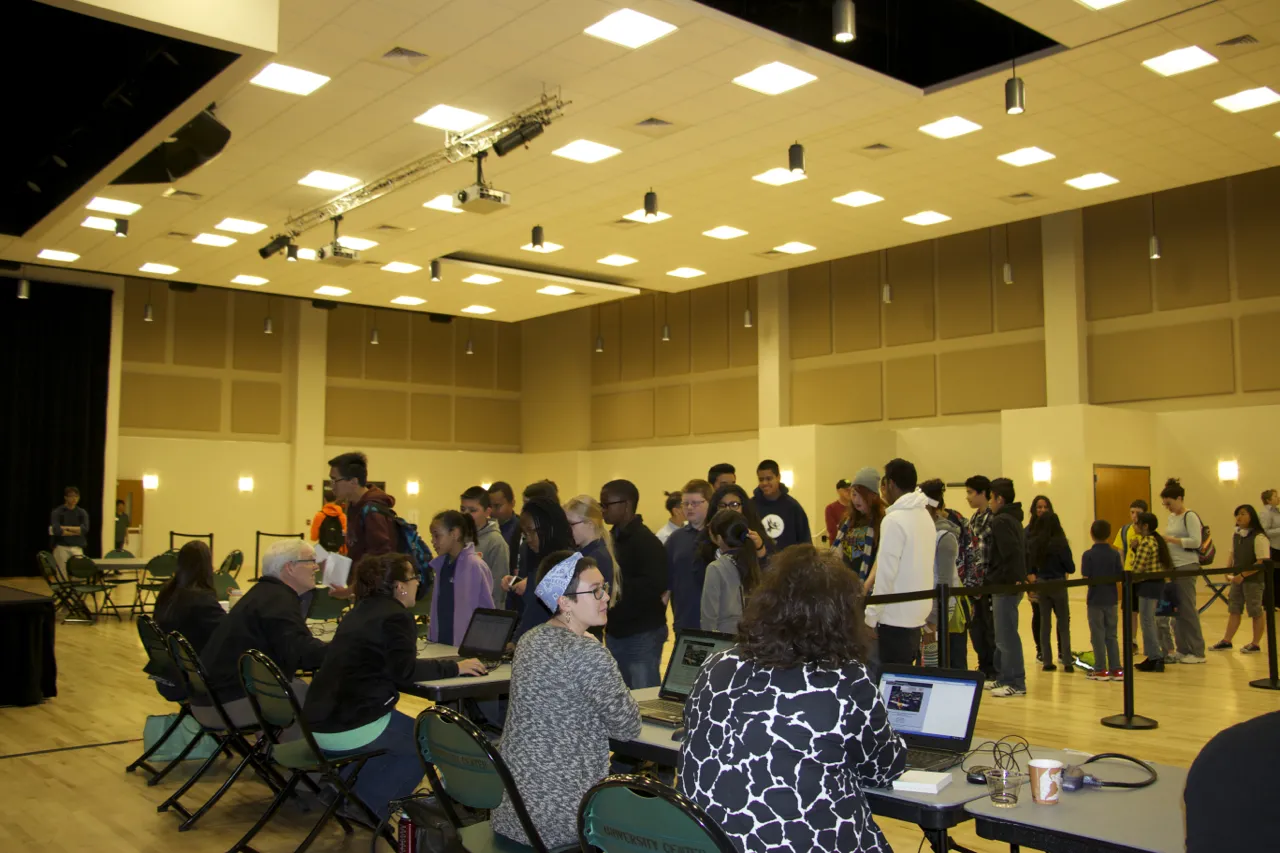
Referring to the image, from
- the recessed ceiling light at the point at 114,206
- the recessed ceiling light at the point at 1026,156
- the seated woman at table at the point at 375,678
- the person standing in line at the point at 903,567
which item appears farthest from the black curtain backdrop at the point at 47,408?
the person standing in line at the point at 903,567

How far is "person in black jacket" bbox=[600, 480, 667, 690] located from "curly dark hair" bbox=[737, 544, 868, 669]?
2.47 meters

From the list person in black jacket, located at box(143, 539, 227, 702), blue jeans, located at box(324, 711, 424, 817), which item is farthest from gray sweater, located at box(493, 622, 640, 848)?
person in black jacket, located at box(143, 539, 227, 702)

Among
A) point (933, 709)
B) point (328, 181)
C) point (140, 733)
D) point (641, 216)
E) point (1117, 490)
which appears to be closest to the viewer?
point (933, 709)

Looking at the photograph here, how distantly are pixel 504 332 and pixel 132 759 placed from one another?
1747 centimetres

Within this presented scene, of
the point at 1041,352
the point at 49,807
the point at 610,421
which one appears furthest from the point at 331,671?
the point at 610,421

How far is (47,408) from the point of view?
17000 millimetres

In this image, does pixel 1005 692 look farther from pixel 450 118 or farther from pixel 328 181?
pixel 328 181

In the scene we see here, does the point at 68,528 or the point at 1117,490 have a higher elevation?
the point at 1117,490

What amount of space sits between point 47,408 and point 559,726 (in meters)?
16.9

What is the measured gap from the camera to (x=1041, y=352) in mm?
14727

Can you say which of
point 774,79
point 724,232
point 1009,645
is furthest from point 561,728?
point 724,232

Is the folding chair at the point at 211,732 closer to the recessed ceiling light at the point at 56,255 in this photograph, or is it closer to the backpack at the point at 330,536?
the backpack at the point at 330,536

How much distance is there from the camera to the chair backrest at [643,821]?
6.41 feet

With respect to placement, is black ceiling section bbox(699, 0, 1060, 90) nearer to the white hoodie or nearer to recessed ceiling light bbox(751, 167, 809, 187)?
recessed ceiling light bbox(751, 167, 809, 187)
